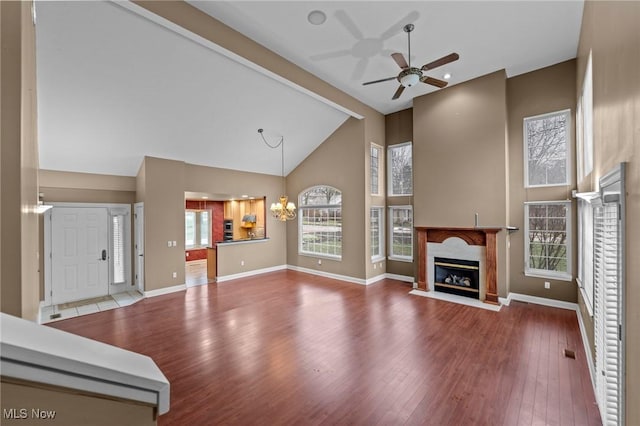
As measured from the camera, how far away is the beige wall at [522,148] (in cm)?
512

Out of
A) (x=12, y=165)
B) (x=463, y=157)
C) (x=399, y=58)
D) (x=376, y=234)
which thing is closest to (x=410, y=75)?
(x=399, y=58)

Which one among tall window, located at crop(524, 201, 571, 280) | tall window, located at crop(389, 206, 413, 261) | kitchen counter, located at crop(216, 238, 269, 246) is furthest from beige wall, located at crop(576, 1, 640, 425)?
kitchen counter, located at crop(216, 238, 269, 246)

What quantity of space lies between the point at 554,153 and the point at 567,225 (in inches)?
Result: 55.2

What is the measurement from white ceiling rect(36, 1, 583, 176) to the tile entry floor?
9.26ft

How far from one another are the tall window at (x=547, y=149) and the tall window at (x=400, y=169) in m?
2.50

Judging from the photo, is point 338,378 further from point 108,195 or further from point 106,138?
point 108,195

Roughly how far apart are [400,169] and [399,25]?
397cm

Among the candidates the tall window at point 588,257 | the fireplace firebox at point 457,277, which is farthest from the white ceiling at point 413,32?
the fireplace firebox at point 457,277

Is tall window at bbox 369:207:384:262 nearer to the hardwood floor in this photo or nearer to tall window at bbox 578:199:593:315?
the hardwood floor

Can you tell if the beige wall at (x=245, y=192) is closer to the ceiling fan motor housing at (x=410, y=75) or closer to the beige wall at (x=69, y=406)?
the ceiling fan motor housing at (x=410, y=75)

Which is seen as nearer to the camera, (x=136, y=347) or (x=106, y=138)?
(x=136, y=347)

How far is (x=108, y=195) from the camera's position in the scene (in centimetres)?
635

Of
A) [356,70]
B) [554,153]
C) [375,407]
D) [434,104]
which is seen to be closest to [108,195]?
[356,70]

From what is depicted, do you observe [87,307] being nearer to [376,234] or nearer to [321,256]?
[321,256]
